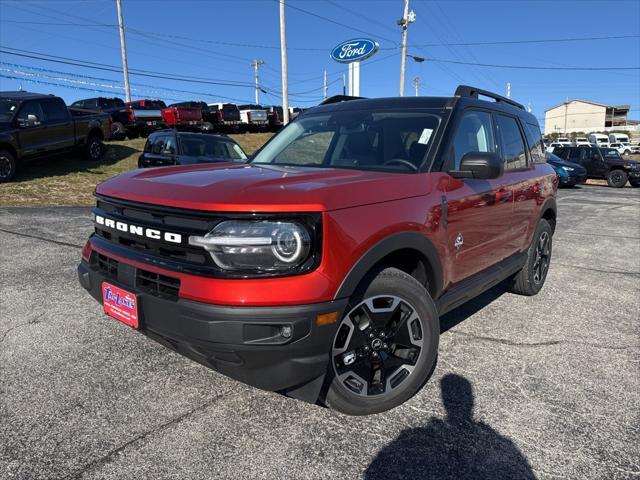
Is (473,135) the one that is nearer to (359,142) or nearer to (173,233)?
(359,142)

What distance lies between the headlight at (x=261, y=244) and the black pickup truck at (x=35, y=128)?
437 inches

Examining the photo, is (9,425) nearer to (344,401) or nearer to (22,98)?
Result: (344,401)

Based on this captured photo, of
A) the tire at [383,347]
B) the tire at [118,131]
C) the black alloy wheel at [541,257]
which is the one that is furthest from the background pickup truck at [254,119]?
the tire at [383,347]

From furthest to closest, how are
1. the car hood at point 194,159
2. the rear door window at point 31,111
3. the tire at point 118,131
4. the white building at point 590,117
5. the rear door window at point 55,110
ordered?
the white building at point 590,117, the tire at point 118,131, the rear door window at point 55,110, the rear door window at point 31,111, the car hood at point 194,159

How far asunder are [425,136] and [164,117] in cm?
2036

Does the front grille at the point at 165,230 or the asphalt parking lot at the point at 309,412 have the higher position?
the front grille at the point at 165,230

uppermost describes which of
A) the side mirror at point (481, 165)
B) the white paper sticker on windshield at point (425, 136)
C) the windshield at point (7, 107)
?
the windshield at point (7, 107)

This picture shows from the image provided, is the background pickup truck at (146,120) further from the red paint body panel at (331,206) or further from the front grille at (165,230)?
the front grille at (165,230)

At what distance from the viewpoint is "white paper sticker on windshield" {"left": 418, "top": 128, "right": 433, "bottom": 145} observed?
3.09 metres

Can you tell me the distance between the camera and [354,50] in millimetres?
25031

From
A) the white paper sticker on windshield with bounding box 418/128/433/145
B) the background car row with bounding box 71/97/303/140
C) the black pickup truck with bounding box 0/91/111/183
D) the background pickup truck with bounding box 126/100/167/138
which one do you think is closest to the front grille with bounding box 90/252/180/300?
the white paper sticker on windshield with bounding box 418/128/433/145

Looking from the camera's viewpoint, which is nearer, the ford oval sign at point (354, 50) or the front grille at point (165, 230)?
the front grille at point (165, 230)

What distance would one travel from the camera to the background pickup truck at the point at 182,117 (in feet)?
69.3

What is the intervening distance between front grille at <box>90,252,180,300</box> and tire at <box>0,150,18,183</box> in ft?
34.6
